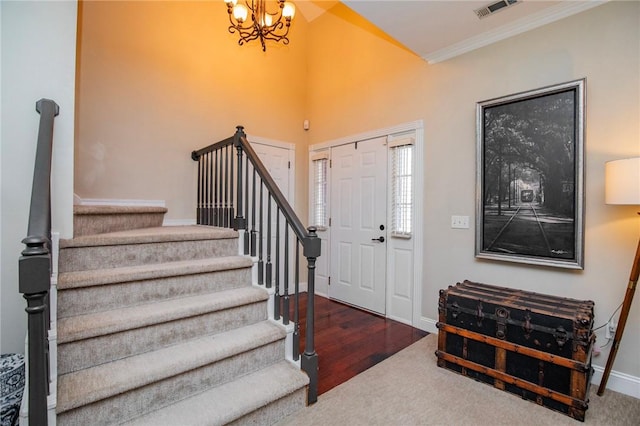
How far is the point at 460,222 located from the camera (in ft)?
9.78

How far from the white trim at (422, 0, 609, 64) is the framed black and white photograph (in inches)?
21.5

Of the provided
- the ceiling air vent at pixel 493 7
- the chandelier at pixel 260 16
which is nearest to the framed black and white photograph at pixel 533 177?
the ceiling air vent at pixel 493 7

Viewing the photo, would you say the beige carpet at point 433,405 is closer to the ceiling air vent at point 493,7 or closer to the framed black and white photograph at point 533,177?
the framed black and white photograph at point 533,177

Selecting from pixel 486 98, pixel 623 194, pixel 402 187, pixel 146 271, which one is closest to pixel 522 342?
pixel 623 194

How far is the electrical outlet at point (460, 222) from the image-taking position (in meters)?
2.94

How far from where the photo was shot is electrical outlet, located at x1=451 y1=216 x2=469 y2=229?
294 cm

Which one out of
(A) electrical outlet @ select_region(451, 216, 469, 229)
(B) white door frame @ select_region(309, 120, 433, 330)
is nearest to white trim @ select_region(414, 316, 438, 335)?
(B) white door frame @ select_region(309, 120, 433, 330)

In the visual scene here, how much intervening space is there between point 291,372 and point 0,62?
2.38 metres

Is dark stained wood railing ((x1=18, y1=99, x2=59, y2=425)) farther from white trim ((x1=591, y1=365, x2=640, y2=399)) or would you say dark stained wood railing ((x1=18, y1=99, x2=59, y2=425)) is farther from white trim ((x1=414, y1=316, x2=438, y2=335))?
white trim ((x1=591, y1=365, x2=640, y2=399))

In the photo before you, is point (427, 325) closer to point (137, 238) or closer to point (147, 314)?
point (147, 314)

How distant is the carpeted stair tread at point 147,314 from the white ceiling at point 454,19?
7.75ft

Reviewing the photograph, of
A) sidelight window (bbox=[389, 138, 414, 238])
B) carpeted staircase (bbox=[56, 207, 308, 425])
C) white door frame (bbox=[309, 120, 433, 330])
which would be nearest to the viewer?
carpeted staircase (bbox=[56, 207, 308, 425])

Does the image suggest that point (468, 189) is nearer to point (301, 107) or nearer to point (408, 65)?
point (408, 65)

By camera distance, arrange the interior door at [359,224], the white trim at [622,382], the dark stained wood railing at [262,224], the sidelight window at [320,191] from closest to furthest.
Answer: the dark stained wood railing at [262,224], the white trim at [622,382], the interior door at [359,224], the sidelight window at [320,191]
